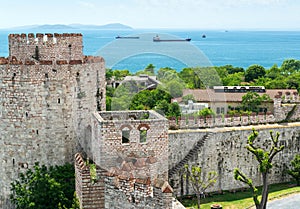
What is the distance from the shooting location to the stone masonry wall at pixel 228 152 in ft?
83.5

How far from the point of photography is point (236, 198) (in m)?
25.4

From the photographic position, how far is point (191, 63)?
2777 cm

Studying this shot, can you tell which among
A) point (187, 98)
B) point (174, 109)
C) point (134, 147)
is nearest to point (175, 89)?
point (187, 98)

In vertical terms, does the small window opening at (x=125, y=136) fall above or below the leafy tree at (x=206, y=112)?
below

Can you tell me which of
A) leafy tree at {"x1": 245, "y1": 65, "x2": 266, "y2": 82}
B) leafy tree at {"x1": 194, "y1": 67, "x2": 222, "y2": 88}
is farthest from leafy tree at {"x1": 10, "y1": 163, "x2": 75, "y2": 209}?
leafy tree at {"x1": 245, "y1": 65, "x2": 266, "y2": 82}

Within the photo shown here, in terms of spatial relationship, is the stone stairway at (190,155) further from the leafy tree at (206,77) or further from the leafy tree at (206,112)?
the leafy tree at (206,77)

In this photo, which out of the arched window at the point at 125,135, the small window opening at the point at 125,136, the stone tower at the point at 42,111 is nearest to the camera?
the arched window at the point at 125,135

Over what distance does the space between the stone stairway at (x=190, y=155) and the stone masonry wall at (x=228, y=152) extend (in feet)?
0.35

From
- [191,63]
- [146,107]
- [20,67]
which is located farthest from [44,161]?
[191,63]

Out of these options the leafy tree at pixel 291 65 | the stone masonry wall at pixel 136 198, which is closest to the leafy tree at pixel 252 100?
the stone masonry wall at pixel 136 198

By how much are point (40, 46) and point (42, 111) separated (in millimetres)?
3008

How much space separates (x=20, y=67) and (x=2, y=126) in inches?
90.6

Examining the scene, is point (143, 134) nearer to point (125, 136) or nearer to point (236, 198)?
point (125, 136)

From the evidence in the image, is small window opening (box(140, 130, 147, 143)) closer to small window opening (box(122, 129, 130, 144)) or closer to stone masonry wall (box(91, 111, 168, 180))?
stone masonry wall (box(91, 111, 168, 180))
